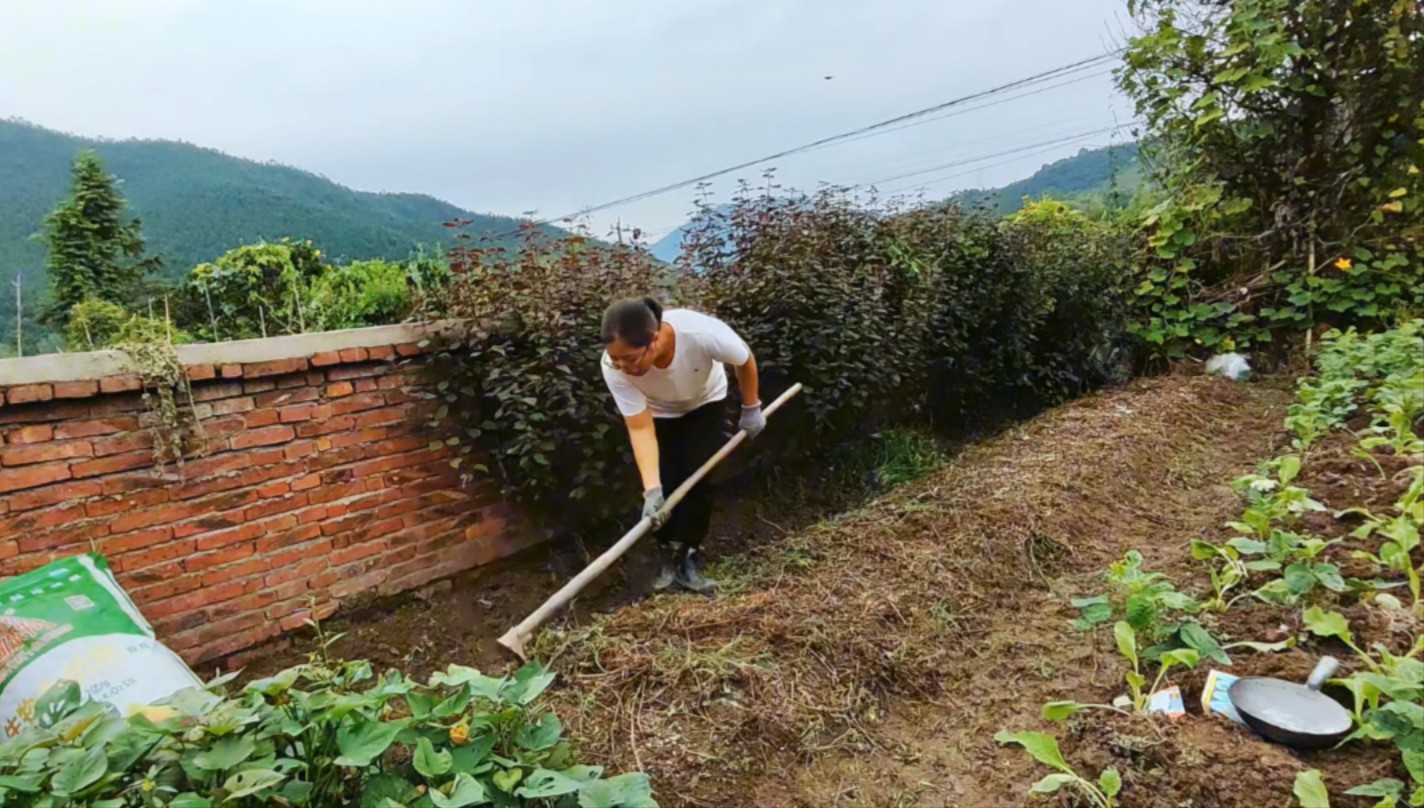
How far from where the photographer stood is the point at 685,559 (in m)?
3.31

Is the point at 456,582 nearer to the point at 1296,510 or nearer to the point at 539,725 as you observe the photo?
the point at 539,725

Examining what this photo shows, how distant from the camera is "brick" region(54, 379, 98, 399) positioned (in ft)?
7.62

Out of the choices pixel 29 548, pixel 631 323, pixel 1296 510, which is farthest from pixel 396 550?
pixel 1296 510

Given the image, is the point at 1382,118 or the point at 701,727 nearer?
the point at 701,727

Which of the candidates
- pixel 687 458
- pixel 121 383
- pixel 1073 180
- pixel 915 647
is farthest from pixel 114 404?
pixel 1073 180

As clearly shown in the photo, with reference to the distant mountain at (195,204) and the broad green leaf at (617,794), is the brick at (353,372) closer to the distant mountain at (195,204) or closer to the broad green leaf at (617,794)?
the distant mountain at (195,204)

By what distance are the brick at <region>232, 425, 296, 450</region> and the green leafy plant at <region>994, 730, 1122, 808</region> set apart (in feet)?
8.81

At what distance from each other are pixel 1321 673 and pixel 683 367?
81.9 inches

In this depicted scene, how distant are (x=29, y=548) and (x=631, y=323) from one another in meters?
2.03

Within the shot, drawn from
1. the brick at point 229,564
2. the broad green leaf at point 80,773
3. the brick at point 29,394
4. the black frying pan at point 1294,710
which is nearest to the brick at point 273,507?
the brick at point 229,564

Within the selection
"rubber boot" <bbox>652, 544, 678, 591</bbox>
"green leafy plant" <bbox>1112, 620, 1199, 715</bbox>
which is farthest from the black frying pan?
"rubber boot" <bbox>652, 544, 678, 591</bbox>

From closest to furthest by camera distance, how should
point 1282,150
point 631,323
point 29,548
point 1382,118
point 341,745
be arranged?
1. point 341,745
2. point 29,548
3. point 631,323
4. point 1382,118
5. point 1282,150

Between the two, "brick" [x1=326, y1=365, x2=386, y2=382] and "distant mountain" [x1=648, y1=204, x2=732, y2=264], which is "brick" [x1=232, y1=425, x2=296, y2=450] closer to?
"brick" [x1=326, y1=365, x2=386, y2=382]

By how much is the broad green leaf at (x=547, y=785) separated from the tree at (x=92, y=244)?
15.5 ft
